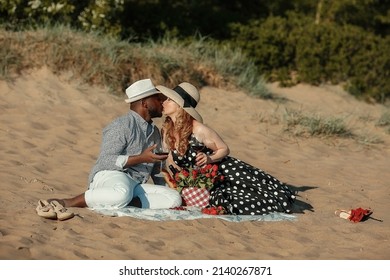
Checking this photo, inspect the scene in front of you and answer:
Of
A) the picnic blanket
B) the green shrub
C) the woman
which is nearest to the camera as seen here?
the picnic blanket

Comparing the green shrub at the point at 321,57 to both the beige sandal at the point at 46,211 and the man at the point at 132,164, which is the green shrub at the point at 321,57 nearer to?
the man at the point at 132,164

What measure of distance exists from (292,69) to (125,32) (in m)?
3.00

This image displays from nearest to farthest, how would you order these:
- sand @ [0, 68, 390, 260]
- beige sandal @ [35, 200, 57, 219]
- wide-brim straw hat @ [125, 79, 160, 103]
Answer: sand @ [0, 68, 390, 260] → beige sandal @ [35, 200, 57, 219] → wide-brim straw hat @ [125, 79, 160, 103]

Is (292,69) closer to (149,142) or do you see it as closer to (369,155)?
(369,155)

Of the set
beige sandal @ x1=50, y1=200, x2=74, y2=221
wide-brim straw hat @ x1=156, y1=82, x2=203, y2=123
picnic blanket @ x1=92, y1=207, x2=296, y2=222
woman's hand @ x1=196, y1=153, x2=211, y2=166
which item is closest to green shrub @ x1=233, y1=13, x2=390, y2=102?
wide-brim straw hat @ x1=156, y1=82, x2=203, y2=123

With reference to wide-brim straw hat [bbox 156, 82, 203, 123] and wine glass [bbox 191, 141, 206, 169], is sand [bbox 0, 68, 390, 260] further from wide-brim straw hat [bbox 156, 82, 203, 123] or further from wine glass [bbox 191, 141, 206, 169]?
wide-brim straw hat [bbox 156, 82, 203, 123]

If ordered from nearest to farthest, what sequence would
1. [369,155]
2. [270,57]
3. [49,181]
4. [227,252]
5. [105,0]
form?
[227,252]
[49,181]
[369,155]
[105,0]
[270,57]

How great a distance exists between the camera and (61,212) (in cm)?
734

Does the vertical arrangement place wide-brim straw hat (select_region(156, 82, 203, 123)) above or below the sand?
above

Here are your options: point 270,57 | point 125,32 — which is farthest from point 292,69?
point 125,32

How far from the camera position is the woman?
8.23m

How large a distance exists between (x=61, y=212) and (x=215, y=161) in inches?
65.4

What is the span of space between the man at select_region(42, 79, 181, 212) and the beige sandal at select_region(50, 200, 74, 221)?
0.27 m

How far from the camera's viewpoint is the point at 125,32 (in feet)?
48.5
